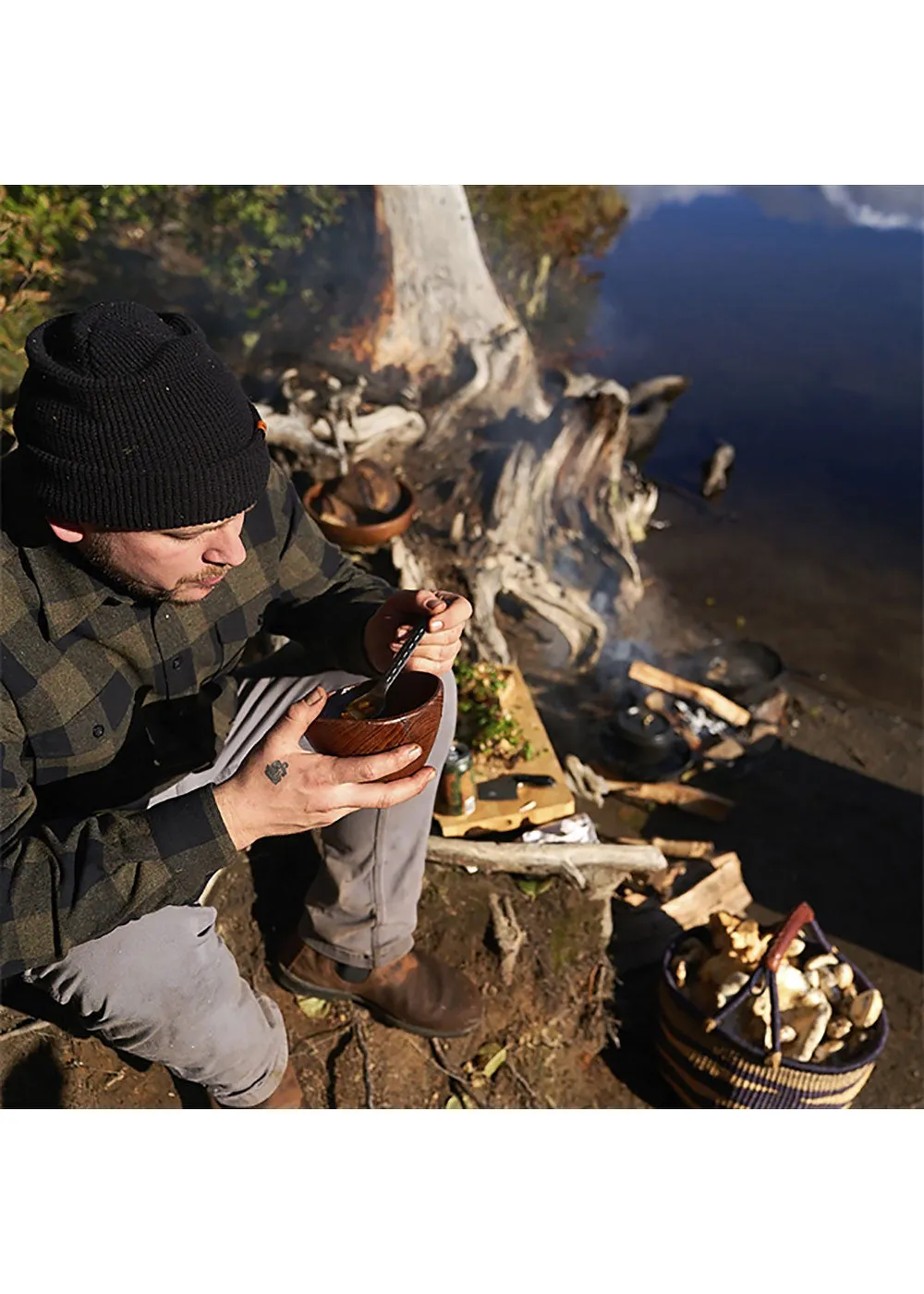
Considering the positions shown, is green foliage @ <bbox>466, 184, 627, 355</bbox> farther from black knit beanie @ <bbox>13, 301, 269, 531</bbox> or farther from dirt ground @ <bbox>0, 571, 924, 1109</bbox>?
black knit beanie @ <bbox>13, 301, 269, 531</bbox>

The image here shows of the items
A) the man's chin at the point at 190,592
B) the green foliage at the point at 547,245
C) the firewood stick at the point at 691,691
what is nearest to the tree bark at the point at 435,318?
Result: the green foliage at the point at 547,245

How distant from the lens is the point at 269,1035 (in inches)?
110

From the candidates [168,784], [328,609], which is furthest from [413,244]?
[168,784]

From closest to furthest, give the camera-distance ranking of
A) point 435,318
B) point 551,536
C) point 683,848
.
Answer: point 683,848 < point 551,536 < point 435,318

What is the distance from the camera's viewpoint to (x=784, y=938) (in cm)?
347

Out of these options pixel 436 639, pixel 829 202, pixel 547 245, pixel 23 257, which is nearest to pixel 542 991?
pixel 436 639

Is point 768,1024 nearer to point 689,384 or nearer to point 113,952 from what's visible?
point 113,952

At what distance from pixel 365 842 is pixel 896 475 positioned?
1007 centimetres

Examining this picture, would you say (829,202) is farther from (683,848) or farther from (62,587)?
(62,587)

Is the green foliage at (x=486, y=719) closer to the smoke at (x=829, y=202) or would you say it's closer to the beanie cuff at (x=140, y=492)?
the beanie cuff at (x=140, y=492)

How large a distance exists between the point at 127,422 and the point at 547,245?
36.1 feet

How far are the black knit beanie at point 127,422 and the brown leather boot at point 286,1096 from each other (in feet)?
5.88

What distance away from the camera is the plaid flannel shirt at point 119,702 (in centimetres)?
216
